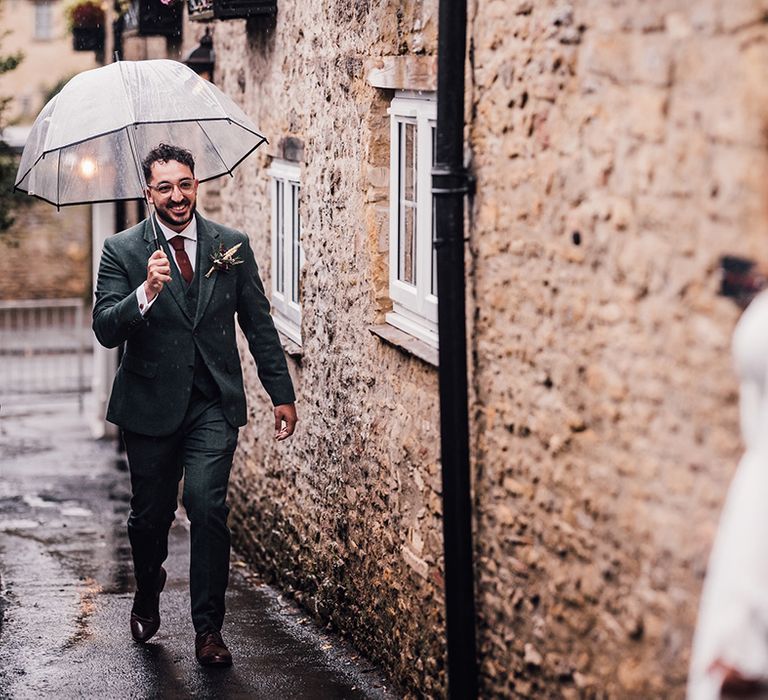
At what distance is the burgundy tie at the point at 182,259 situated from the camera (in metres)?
6.62

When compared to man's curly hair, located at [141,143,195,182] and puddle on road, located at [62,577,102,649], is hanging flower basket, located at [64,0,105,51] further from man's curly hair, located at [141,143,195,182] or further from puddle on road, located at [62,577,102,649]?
man's curly hair, located at [141,143,195,182]

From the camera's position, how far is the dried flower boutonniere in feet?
21.7

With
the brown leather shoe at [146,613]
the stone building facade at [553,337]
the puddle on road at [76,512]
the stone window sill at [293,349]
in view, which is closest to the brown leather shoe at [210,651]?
the brown leather shoe at [146,613]

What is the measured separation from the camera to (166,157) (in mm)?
6430

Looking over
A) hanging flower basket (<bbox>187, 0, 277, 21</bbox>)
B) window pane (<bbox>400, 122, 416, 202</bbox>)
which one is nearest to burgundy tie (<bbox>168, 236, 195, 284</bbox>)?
window pane (<bbox>400, 122, 416, 202</bbox>)

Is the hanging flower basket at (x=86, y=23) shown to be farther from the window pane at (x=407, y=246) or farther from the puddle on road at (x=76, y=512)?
the window pane at (x=407, y=246)

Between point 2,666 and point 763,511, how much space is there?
15.0 feet

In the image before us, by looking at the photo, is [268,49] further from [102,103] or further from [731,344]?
[731,344]

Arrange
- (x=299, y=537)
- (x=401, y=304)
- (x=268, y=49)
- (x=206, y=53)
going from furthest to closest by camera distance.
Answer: (x=206, y=53) < (x=268, y=49) < (x=299, y=537) < (x=401, y=304)

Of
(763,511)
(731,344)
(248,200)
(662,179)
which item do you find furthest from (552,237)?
(248,200)

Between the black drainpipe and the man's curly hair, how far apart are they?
1.74 metres

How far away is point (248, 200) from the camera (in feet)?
31.6

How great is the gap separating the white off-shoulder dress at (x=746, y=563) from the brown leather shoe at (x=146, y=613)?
416cm

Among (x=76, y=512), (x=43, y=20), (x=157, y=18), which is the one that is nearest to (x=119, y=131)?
(x=76, y=512)
